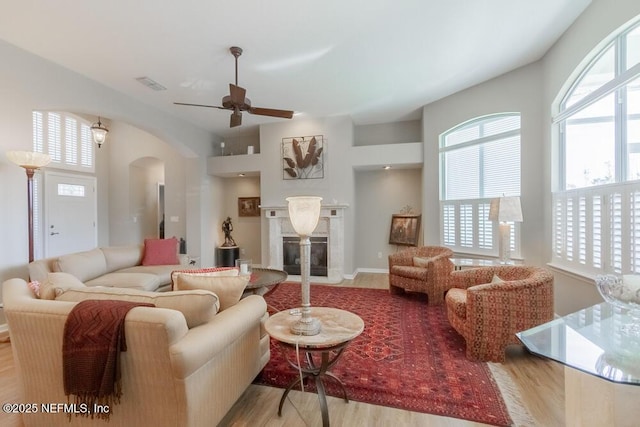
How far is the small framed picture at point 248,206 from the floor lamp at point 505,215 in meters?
4.82

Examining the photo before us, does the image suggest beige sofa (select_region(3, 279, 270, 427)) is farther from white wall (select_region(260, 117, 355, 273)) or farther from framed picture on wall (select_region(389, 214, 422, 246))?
framed picture on wall (select_region(389, 214, 422, 246))

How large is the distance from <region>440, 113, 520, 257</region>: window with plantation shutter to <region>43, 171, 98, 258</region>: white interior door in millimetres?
7115

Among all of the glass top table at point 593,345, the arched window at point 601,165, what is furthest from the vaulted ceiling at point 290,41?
the glass top table at point 593,345

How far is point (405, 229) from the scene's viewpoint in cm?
565

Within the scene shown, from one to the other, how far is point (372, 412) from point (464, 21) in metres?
3.61

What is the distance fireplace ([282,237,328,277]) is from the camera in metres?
5.50

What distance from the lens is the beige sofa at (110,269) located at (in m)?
3.15

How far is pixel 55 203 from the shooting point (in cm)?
512

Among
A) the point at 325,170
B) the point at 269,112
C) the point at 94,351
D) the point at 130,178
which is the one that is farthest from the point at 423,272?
the point at 130,178

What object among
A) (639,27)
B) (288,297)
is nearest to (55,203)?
(288,297)

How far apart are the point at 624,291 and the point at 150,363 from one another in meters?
2.40

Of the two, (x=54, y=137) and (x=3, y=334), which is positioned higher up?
(x=54, y=137)

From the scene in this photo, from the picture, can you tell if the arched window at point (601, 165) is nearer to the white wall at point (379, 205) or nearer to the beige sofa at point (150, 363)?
the white wall at point (379, 205)

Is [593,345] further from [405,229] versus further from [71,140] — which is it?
[71,140]
